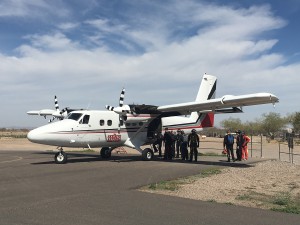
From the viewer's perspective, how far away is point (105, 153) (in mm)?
Result: 23469

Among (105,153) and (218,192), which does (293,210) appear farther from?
(105,153)

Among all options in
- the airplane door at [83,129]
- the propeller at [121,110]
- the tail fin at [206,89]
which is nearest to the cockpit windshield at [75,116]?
the airplane door at [83,129]

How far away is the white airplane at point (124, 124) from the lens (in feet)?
62.2

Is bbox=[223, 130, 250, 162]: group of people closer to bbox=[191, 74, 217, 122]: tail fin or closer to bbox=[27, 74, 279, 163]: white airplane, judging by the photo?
bbox=[27, 74, 279, 163]: white airplane

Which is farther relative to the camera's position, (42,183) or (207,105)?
(207,105)

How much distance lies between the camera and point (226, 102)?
19109 mm

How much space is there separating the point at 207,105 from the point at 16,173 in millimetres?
10803

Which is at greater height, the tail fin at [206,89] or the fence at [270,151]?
the tail fin at [206,89]

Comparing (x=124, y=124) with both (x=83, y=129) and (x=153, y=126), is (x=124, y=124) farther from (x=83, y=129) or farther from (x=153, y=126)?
(x=83, y=129)

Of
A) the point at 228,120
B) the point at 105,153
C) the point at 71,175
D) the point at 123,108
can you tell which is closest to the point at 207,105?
the point at 123,108

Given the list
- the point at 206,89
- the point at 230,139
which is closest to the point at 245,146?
the point at 230,139

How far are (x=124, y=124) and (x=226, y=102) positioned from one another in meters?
6.77

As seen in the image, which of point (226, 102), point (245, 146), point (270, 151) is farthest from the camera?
point (270, 151)

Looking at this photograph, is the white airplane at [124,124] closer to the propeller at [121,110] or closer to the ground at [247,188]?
the propeller at [121,110]
